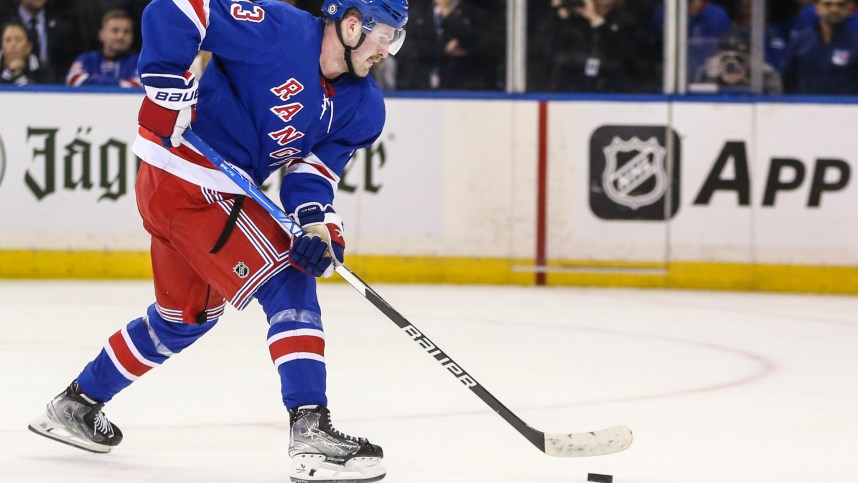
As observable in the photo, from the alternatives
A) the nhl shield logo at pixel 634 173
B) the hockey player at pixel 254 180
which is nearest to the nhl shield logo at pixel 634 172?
the nhl shield logo at pixel 634 173

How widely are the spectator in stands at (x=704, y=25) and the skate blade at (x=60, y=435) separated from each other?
3793 mm

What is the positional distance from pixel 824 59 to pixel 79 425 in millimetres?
4103

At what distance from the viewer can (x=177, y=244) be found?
3.04 m

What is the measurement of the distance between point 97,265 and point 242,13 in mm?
3602

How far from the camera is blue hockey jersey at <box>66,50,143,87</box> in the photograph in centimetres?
646

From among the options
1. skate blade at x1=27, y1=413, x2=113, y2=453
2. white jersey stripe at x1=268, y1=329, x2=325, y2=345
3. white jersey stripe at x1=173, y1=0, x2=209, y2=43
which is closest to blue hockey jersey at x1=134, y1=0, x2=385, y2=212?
white jersey stripe at x1=173, y1=0, x2=209, y2=43

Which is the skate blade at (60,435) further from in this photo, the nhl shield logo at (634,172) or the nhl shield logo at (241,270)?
the nhl shield logo at (634,172)

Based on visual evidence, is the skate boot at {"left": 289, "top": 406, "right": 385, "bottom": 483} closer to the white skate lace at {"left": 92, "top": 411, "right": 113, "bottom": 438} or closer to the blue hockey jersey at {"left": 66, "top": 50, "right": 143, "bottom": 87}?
the white skate lace at {"left": 92, "top": 411, "right": 113, "bottom": 438}

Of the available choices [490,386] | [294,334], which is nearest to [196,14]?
[294,334]

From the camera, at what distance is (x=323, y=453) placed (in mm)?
2861

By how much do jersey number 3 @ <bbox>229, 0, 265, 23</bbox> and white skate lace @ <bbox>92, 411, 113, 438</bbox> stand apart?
2.96 feet

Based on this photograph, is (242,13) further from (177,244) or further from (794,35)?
(794,35)

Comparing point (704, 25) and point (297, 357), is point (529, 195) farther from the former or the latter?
point (297, 357)

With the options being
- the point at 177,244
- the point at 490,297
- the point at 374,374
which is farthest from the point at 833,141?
the point at 177,244
